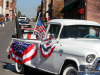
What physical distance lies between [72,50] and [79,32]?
44.5 inches

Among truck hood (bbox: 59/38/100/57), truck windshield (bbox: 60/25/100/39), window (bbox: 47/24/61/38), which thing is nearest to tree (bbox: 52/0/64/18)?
window (bbox: 47/24/61/38)

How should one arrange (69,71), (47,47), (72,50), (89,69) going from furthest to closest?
(47,47), (69,71), (72,50), (89,69)

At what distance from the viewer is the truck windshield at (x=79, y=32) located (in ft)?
26.4

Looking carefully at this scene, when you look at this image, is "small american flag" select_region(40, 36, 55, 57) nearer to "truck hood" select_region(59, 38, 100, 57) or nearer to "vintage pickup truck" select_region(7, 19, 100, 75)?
"vintage pickup truck" select_region(7, 19, 100, 75)

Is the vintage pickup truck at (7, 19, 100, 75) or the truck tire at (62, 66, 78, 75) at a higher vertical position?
the vintage pickup truck at (7, 19, 100, 75)

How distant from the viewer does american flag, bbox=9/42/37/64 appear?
30.1ft

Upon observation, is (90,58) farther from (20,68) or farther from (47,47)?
(20,68)

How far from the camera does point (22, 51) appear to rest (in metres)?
9.80

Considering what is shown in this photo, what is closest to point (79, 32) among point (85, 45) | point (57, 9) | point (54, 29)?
point (54, 29)

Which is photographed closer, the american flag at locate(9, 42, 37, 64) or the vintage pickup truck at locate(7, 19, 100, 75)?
the vintage pickup truck at locate(7, 19, 100, 75)

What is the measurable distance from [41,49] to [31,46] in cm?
81

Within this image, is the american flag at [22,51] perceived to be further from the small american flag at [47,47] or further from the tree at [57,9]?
the tree at [57,9]

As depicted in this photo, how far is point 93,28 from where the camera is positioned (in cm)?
855

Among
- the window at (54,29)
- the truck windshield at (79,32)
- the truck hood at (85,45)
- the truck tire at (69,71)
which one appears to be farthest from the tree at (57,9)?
the truck tire at (69,71)
